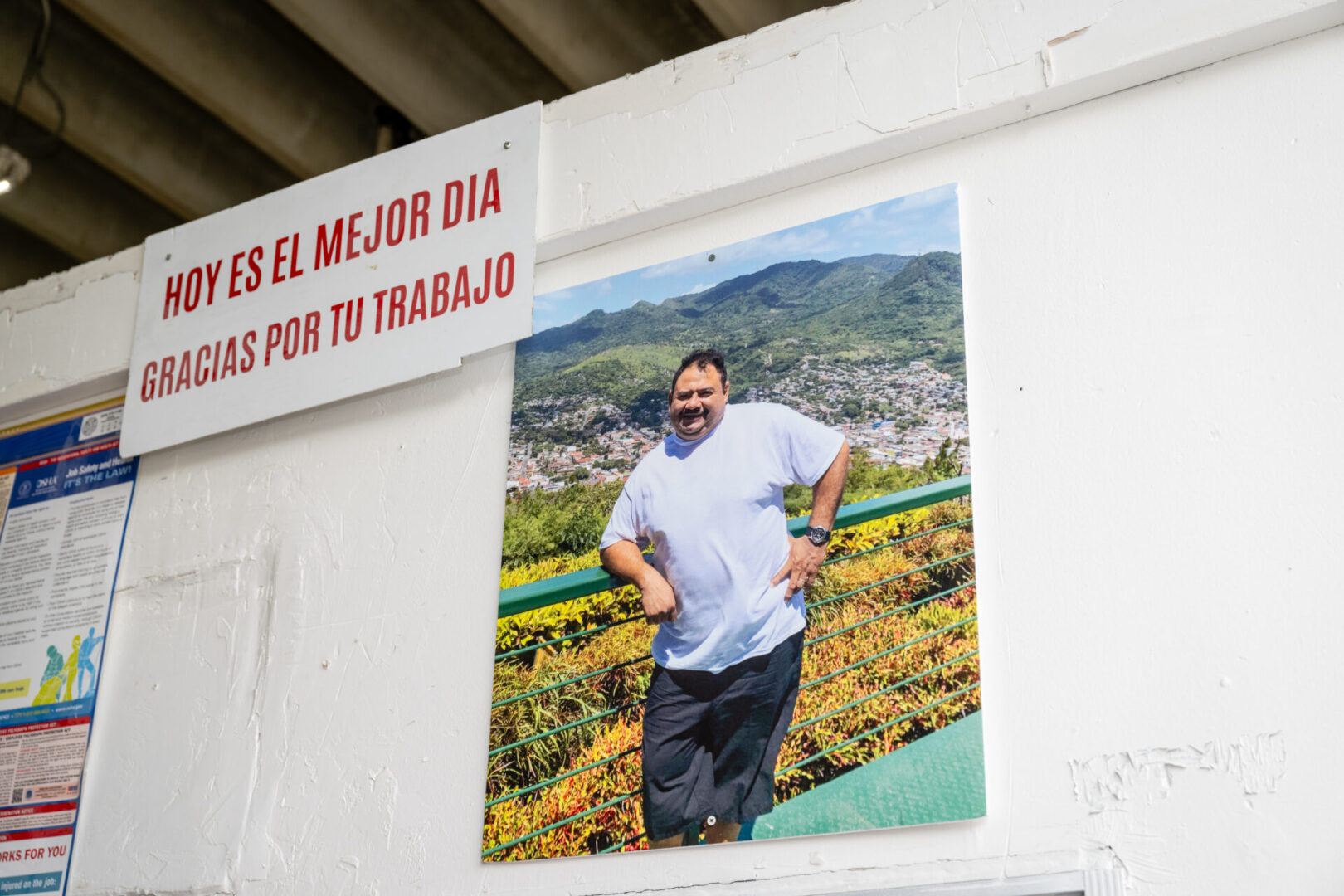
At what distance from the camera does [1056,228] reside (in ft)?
5.81

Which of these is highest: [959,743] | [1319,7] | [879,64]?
[879,64]

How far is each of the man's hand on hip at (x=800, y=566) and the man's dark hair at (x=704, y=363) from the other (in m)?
0.32

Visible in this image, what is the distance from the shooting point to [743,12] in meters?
2.90

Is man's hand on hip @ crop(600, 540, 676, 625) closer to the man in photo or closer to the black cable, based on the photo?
the man in photo

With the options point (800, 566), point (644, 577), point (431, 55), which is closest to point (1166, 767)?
point (800, 566)

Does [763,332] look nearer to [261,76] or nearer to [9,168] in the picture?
[9,168]

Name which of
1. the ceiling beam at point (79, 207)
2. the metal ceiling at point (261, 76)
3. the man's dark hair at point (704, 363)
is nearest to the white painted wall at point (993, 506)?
the man's dark hair at point (704, 363)

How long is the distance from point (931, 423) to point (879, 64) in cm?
63

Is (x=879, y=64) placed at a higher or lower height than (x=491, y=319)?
higher

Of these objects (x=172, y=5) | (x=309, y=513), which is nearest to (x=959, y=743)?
(x=309, y=513)

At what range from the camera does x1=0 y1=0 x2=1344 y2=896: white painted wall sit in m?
1.48

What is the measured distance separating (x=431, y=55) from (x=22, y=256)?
1830 mm

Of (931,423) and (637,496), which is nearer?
(931,423)

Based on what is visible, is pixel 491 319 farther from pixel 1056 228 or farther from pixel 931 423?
pixel 1056 228
